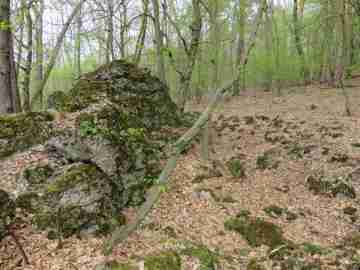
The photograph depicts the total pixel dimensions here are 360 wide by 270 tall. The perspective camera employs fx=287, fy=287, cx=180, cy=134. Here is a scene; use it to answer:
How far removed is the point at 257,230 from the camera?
19.2 feet

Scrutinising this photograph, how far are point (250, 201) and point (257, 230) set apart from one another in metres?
1.07

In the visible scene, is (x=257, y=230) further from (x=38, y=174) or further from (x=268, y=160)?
(x=38, y=174)

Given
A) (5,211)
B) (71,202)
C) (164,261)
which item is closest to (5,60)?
(5,211)

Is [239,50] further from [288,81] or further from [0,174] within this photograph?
[0,174]

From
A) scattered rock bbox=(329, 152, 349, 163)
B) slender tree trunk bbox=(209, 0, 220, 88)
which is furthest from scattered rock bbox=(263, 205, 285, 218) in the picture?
slender tree trunk bbox=(209, 0, 220, 88)

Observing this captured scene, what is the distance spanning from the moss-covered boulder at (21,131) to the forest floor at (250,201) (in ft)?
1.02

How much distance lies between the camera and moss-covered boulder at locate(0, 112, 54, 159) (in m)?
5.63

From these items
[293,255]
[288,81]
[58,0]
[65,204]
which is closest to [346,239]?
[293,255]

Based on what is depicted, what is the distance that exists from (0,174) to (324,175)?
7461mm

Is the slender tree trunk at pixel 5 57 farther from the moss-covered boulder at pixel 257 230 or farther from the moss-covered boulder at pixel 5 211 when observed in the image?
the moss-covered boulder at pixel 257 230

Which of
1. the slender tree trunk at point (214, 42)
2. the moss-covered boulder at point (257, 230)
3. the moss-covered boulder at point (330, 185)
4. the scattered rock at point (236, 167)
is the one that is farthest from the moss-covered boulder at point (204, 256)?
the slender tree trunk at point (214, 42)

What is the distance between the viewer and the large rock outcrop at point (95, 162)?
4746 millimetres

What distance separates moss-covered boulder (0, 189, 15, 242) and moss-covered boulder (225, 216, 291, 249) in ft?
12.7

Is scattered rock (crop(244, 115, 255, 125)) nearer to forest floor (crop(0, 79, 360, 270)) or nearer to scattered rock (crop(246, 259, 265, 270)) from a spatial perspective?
forest floor (crop(0, 79, 360, 270))
